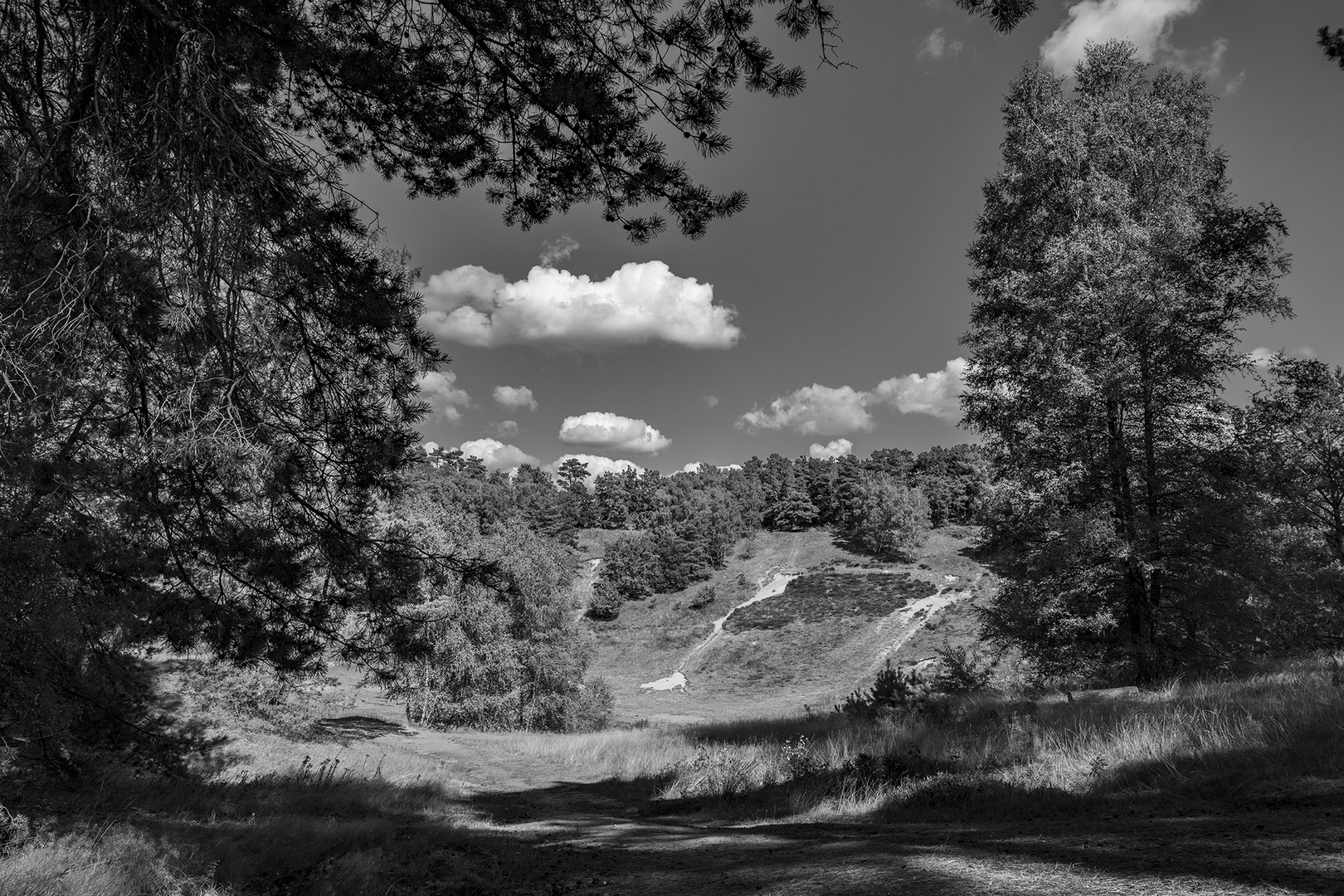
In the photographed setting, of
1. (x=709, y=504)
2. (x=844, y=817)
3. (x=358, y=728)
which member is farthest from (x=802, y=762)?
(x=709, y=504)

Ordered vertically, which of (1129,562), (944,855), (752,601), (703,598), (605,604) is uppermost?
(703,598)

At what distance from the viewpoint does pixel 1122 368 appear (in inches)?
433

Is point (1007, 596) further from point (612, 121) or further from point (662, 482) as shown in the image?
point (662, 482)

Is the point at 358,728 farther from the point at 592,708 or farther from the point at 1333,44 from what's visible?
the point at 1333,44

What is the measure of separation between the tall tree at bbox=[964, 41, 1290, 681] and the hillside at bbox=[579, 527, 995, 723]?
845 inches

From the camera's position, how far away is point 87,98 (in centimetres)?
377

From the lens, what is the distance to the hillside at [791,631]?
40750 mm

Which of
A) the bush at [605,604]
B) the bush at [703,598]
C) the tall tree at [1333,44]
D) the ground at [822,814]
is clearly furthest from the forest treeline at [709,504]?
the tall tree at [1333,44]

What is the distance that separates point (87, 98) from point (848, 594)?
5783cm

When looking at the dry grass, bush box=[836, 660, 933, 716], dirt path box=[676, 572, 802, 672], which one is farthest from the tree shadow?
dirt path box=[676, 572, 802, 672]

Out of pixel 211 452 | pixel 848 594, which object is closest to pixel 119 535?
pixel 211 452

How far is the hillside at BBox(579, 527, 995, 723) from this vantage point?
40.8 meters

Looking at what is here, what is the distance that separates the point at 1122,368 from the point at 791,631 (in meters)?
43.0

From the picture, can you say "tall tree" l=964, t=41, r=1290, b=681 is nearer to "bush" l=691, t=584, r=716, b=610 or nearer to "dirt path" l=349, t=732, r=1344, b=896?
"dirt path" l=349, t=732, r=1344, b=896
